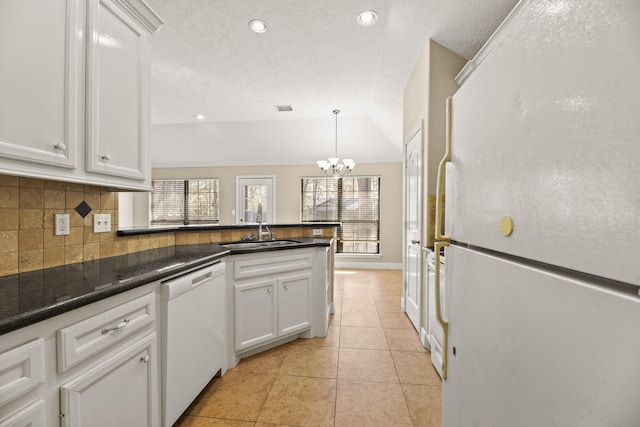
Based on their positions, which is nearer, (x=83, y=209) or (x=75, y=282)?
(x=75, y=282)

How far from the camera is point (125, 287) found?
1.13 meters

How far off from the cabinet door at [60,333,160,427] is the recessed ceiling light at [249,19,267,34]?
2595mm

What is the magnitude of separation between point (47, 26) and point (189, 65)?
Answer: 2.35 meters

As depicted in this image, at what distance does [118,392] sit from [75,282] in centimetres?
49

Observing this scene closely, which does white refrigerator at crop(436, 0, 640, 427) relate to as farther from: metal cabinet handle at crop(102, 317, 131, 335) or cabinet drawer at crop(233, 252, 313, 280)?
cabinet drawer at crop(233, 252, 313, 280)

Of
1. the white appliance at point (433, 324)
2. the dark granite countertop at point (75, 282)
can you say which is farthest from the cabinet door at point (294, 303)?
the white appliance at point (433, 324)

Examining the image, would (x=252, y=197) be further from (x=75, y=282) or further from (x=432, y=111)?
(x=75, y=282)

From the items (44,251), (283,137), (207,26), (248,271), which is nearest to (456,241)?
(248,271)

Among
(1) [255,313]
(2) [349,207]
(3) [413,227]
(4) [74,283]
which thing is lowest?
(1) [255,313]

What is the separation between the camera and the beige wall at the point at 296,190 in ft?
20.0

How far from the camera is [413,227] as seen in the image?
306 centimetres

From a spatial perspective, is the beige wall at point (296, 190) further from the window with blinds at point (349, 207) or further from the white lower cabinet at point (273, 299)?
the white lower cabinet at point (273, 299)

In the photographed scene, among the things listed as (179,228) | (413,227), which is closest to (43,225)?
(179,228)

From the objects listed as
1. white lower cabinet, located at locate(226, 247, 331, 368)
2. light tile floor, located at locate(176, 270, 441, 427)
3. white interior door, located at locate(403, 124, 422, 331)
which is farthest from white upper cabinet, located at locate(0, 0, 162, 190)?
white interior door, located at locate(403, 124, 422, 331)
